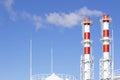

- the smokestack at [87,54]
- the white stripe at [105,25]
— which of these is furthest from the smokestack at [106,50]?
the smokestack at [87,54]

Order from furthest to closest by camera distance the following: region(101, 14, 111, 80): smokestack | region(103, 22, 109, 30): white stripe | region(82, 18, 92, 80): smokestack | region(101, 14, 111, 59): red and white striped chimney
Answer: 1. region(82, 18, 92, 80): smokestack
2. region(103, 22, 109, 30): white stripe
3. region(101, 14, 111, 59): red and white striped chimney
4. region(101, 14, 111, 80): smokestack

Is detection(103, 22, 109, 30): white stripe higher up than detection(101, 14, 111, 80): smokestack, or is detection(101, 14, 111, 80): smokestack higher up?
detection(103, 22, 109, 30): white stripe

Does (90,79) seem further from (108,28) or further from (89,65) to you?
(108,28)

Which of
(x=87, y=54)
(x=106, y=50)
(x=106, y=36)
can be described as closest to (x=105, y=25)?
(x=106, y=36)

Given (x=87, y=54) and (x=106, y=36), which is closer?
(x=106, y=36)

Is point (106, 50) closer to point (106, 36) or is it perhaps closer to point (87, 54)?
point (106, 36)

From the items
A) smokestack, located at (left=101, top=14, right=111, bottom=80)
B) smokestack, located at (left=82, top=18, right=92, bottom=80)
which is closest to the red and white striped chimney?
smokestack, located at (left=101, top=14, right=111, bottom=80)

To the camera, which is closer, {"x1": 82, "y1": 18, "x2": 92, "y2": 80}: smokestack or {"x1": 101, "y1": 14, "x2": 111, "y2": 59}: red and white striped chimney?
{"x1": 101, "y1": 14, "x2": 111, "y2": 59}: red and white striped chimney

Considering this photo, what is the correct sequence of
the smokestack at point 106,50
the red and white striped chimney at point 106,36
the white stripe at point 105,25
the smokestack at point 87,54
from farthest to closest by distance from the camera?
1. the smokestack at point 87,54
2. the white stripe at point 105,25
3. the red and white striped chimney at point 106,36
4. the smokestack at point 106,50

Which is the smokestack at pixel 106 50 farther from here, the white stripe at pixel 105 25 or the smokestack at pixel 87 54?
the smokestack at pixel 87 54

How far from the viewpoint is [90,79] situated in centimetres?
5072

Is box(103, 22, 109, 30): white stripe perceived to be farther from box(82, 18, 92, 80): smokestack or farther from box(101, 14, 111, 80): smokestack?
box(82, 18, 92, 80): smokestack

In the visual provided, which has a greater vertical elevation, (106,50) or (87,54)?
(106,50)

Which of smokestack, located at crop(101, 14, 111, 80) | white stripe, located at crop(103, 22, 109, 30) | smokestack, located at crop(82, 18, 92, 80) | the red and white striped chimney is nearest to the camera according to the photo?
smokestack, located at crop(101, 14, 111, 80)
